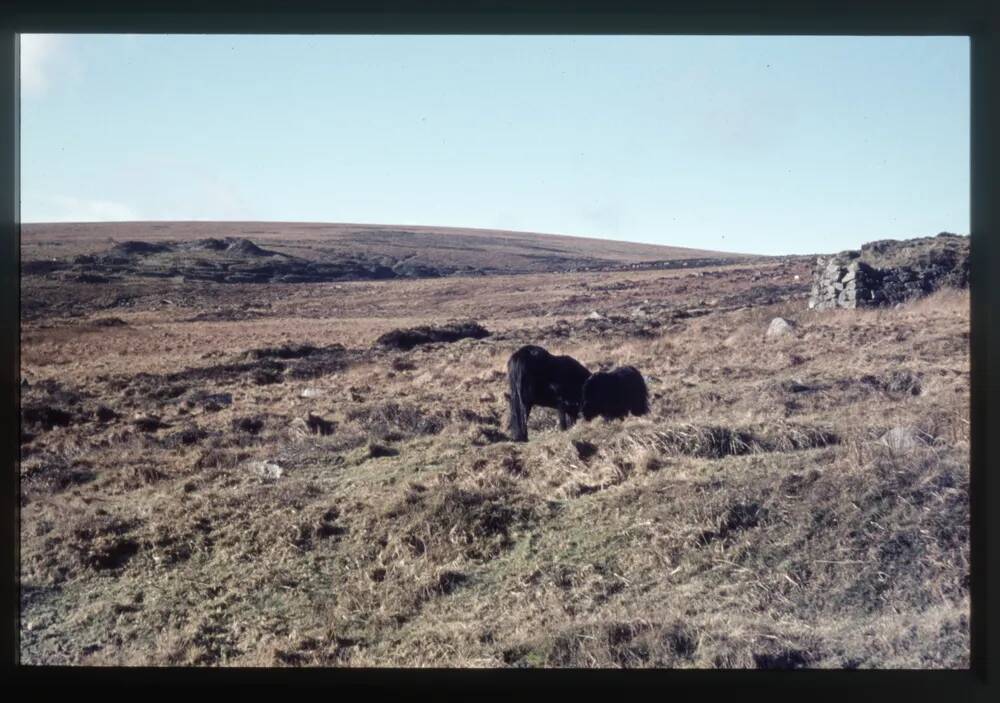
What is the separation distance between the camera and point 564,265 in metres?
9.55

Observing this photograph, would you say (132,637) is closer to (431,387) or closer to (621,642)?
(621,642)

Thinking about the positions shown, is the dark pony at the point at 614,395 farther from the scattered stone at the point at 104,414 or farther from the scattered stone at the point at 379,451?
the scattered stone at the point at 104,414

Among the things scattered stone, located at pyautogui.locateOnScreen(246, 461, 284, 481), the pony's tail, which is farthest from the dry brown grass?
the pony's tail

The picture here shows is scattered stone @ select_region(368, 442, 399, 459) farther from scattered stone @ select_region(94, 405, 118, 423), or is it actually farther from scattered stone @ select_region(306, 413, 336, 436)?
scattered stone @ select_region(94, 405, 118, 423)

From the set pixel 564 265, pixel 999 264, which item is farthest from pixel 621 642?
pixel 564 265

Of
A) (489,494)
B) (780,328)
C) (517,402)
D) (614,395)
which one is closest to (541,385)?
(517,402)

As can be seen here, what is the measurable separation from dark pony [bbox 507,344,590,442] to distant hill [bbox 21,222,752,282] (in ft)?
4.32

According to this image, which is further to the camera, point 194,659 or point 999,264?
point 194,659

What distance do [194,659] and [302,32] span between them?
13.8ft

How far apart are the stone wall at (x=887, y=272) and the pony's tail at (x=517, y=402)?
11.0 feet

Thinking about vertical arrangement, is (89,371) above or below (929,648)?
above

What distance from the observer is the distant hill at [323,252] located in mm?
8039

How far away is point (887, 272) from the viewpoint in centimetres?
901

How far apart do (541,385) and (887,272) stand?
4.15 meters
